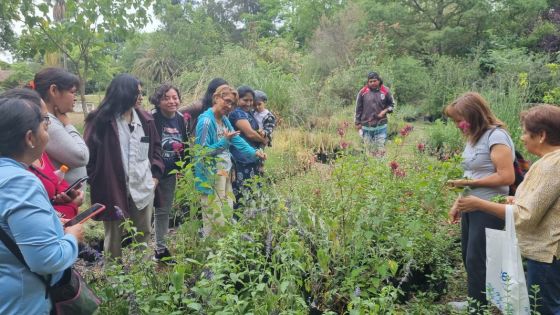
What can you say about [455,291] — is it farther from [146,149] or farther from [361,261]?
[146,149]

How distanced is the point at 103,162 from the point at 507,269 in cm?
260

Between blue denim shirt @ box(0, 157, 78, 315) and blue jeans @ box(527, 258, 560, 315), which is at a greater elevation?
blue denim shirt @ box(0, 157, 78, 315)

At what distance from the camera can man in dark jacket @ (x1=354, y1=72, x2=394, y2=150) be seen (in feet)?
A: 24.2

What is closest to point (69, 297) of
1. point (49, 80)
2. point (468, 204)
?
point (49, 80)

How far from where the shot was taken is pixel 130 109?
3318 millimetres

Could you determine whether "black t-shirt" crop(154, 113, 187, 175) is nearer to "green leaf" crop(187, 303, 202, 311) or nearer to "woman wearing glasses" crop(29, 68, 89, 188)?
"woman wearing glasses" crop(29, 68, 89, 188)

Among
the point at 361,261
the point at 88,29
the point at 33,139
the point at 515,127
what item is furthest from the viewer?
the point at 515,127

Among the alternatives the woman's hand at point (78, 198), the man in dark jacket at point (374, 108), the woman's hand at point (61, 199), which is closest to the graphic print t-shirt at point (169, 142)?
the woman's hand at point (78, 198)

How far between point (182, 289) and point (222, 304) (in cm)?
21

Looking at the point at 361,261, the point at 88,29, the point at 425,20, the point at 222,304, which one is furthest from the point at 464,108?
the point at 425,20

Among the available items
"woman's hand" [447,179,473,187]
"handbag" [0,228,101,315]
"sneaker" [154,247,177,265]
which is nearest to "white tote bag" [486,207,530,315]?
"woman's hand" [447,179,473,187]

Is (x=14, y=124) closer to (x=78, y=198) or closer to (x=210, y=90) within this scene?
(x=78, y=198)

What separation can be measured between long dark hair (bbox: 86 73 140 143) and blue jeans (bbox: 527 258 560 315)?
2712 millimetres

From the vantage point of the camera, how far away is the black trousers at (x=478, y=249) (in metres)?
2.75
